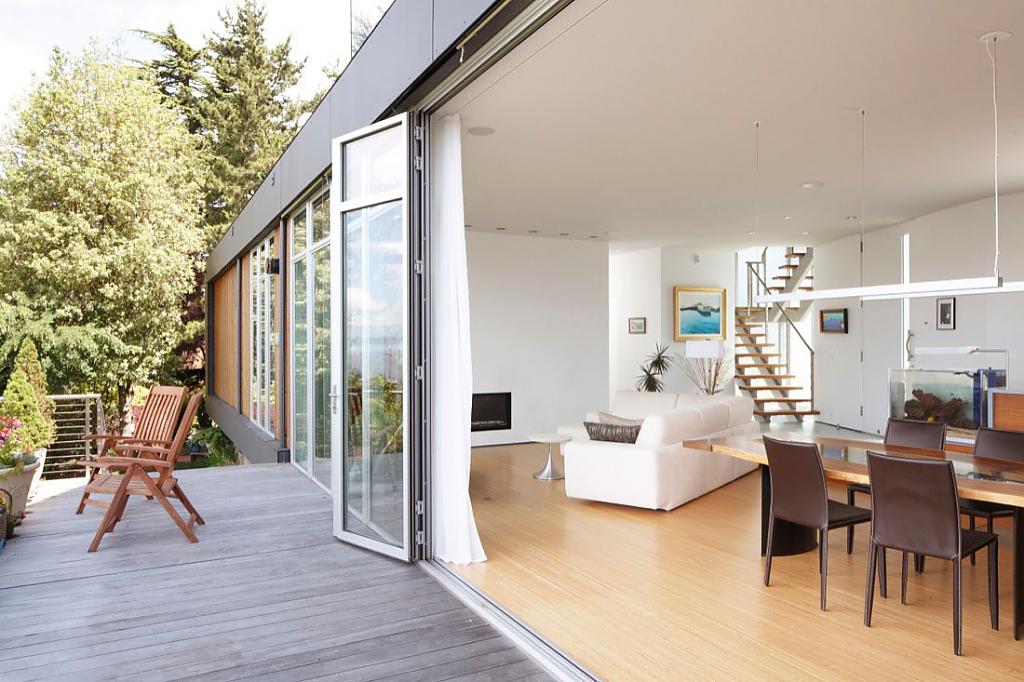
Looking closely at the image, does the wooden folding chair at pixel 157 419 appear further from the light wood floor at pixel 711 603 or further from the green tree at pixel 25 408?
the light wood floor at pixel 711 603

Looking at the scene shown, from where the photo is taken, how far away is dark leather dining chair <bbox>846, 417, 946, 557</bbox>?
14.9ft

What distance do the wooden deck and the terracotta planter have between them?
0.17 m

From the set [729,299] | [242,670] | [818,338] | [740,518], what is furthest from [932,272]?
[242,670]

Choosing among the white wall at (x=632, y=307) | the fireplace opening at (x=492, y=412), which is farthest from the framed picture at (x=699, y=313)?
the fireplace opening at (x=492, y=412)

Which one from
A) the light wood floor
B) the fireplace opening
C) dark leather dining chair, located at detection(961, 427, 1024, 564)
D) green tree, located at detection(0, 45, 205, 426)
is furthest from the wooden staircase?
green tree, located at detection(0, 45, 205, 426)

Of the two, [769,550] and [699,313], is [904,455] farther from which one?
[699,313]

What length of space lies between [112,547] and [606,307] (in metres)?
7.17

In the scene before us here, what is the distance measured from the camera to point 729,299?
1198cm

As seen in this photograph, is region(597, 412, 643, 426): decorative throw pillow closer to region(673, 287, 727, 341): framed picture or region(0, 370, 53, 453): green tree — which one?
region(673, 287, 727, 341): framed picture

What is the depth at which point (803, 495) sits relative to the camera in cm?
381

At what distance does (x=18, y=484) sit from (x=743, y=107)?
561 cm

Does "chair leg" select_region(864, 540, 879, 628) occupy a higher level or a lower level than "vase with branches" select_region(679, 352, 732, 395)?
lower

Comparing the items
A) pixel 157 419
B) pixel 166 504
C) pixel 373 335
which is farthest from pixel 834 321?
pixel 166 504

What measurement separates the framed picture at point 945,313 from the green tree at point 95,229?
1482 cm
